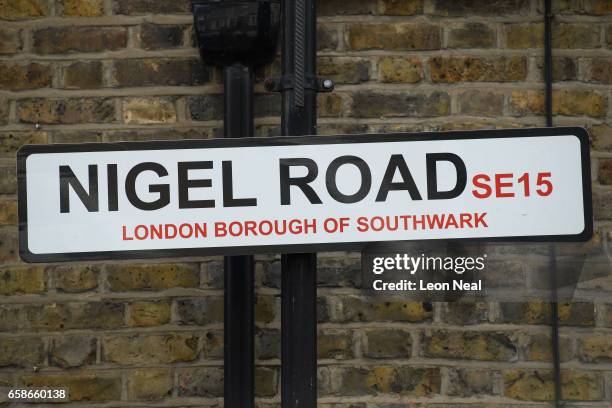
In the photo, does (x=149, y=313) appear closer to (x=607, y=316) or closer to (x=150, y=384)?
(x=150, y=384)

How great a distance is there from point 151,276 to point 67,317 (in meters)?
0.29

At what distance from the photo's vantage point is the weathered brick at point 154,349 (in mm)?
2691

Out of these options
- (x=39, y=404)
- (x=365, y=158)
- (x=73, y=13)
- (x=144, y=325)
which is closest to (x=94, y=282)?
(x=144, y=325)

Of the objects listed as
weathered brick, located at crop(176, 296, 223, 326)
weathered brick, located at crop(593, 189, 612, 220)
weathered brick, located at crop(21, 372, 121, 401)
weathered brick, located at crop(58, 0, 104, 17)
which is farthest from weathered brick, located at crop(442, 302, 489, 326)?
weathered brick, located at crop(58, 0, 104, 17)

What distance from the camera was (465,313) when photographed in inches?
→ 106

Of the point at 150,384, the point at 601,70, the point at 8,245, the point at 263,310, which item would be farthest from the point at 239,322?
the point at 601,70

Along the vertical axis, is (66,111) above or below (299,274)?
above

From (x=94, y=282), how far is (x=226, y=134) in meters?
0.62

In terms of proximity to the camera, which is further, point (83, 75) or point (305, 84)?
point (83, 75)

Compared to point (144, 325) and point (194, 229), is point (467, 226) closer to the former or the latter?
point (194, 229)

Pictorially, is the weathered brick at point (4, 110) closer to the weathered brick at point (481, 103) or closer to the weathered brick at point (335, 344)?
the weathered brick at point (335, 344)

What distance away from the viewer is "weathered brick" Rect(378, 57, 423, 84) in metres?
2.74

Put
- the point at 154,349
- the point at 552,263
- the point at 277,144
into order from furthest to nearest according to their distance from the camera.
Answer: the point at 154,349
the point at 552,263
the point at 277,144

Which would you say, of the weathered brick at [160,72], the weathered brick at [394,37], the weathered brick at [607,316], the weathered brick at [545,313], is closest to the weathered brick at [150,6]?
the weathered brick at [160,72]
